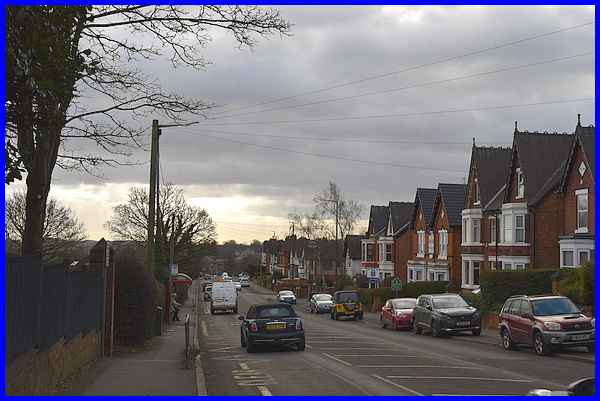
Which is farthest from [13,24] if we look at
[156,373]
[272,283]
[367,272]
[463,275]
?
[272,283]

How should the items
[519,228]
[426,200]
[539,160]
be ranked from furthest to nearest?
1. [426,200]
2. [539,160]
3. [519,228]

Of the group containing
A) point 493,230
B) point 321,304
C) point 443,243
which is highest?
point 493,230

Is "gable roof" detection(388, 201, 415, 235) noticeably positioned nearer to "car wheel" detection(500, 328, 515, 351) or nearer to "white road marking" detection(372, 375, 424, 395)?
"car wheel" detection(500, 328, 515, 351)

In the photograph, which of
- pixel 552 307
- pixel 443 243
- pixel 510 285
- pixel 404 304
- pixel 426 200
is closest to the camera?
pixel 552 307

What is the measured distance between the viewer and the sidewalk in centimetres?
1391

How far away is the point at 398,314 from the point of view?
3569cm

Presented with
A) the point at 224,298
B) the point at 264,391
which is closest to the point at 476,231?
the point at 224,298

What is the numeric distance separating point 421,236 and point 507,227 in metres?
17.3

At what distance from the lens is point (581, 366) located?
18.0 meters

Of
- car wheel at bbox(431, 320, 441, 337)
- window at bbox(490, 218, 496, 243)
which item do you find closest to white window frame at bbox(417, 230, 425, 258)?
window at bbox(490, 218, 496, 243)

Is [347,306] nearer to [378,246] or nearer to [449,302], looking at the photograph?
[449,302]

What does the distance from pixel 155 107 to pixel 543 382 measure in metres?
9.41

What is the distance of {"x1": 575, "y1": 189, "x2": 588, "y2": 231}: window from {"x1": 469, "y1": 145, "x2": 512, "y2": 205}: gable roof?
1122cm

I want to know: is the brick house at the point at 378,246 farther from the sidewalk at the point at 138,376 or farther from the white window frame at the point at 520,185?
the sidewalk at the point at 138,376
